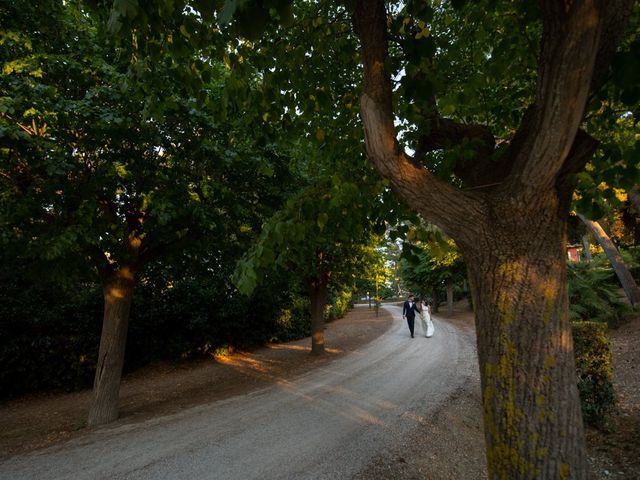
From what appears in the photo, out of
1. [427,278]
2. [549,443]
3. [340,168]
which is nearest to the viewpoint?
[549,443]

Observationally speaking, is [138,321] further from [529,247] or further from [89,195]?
[529,247]

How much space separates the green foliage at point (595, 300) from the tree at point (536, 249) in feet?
42.6

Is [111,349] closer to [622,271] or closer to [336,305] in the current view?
[622,271]

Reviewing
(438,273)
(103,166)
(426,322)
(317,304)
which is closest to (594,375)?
(103,166)

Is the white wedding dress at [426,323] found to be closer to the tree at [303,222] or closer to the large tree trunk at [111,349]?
the large tree trunk at [111,349]

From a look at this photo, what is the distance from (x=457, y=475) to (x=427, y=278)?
24.0 metres

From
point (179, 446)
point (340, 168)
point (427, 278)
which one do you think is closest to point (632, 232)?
point (427, 278)

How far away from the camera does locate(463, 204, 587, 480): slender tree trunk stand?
2.13 metres

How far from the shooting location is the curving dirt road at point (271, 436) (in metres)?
4.94

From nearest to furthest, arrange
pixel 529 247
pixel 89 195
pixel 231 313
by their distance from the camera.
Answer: pixel 529 247, pixel 89 195, pixel 231 313

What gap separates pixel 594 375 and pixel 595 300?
1007cm

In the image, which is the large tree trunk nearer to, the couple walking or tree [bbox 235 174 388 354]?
tree [bbox 235 174 388 354]

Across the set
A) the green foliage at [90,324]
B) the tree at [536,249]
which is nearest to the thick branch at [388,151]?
the tree at [536,249]

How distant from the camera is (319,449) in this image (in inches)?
210
